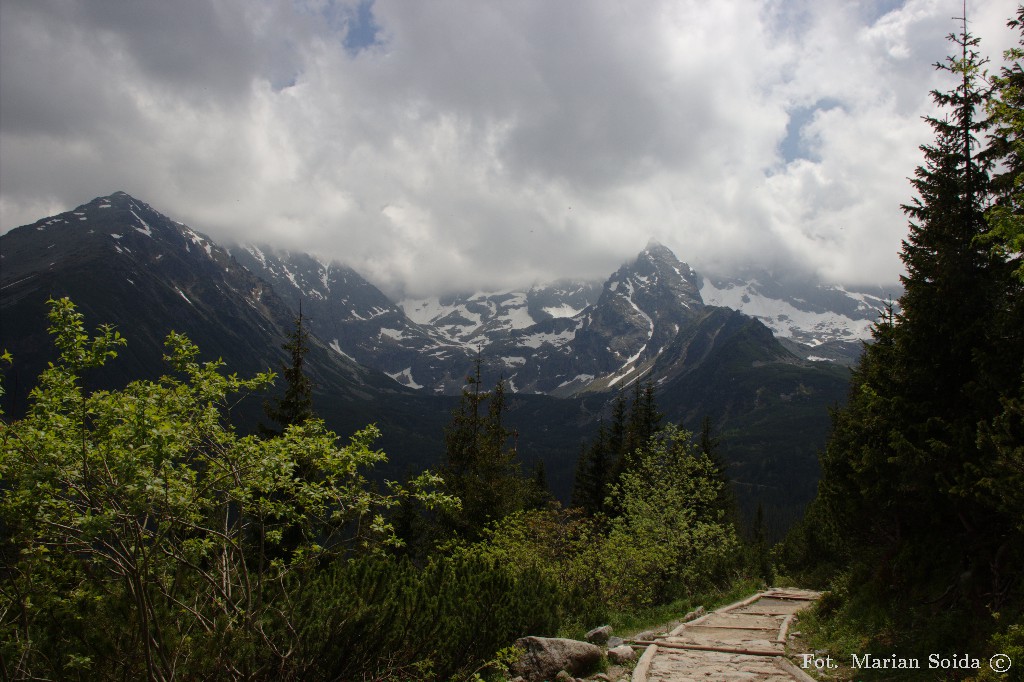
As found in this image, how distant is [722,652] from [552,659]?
378 centimetres

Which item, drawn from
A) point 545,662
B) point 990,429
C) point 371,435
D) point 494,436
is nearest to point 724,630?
point 545,662

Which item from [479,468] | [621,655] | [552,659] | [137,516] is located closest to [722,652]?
[621,655]

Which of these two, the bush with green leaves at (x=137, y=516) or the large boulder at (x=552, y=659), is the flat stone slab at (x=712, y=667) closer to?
the large boulder at (x=552, y=659)

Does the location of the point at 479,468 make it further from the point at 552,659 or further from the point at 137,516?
the point at 137,516

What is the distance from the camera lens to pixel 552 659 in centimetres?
1111

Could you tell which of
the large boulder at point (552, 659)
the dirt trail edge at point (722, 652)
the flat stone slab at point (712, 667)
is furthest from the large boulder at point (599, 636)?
the large boulder at point (552, 659)

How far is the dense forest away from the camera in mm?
9844

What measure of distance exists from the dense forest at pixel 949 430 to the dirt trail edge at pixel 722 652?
1.65 meters

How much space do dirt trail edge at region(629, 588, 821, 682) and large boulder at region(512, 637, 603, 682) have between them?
1121mm

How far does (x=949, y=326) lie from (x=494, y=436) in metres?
27.1

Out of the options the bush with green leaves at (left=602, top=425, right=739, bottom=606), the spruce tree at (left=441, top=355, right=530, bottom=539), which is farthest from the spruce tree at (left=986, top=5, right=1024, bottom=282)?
the spruce tree at (left=441, top=355, right=530, bottom=539)

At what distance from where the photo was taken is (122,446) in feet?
19.9

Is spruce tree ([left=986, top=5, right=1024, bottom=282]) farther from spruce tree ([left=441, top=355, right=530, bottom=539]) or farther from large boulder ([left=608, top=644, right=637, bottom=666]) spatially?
spruce tree ([left=441, top=355, right=530, bottom=539])

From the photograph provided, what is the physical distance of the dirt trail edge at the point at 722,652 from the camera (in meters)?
10.1
